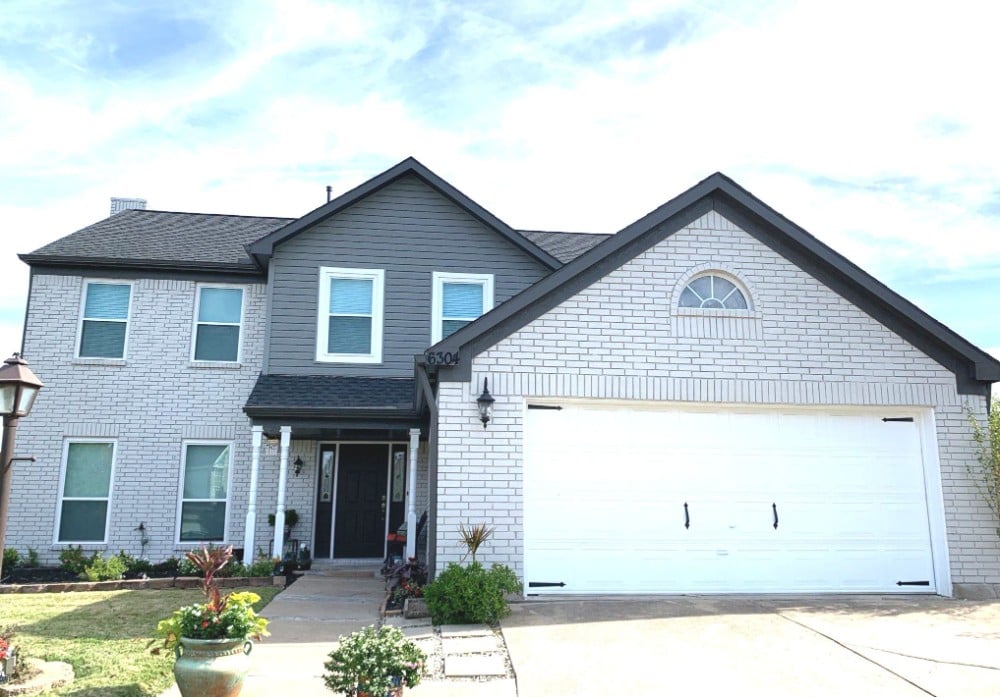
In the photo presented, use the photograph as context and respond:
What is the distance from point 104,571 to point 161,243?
22.0 ft

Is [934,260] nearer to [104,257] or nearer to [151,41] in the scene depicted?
[151,41]

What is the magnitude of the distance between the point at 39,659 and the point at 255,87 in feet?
25.5

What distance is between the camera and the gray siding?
46.1 ft

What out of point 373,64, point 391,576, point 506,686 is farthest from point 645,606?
point 373,64

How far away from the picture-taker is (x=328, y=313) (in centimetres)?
1427

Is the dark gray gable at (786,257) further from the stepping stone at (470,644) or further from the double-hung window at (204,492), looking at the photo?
the double-hung window at (204,492)

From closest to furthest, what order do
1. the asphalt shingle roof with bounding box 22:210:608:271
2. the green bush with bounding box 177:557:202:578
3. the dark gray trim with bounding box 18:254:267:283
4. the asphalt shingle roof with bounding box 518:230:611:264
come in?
the green bush with bounding box 177:557:202:578, the dark gray trim with bounding box 18:254:267:283, the asphalt shingle roof with bounding box 22:210:608:271, the asphalt shingle roof with bounding box 518:230:611:264

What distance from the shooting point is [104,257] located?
14.3 metres

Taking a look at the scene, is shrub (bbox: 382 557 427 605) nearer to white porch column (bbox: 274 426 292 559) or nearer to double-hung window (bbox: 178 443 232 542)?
white porch column (bbox: 274 426 292 559)

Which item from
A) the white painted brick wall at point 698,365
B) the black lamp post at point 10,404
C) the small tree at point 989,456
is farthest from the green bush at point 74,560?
the small tree at point 989,456

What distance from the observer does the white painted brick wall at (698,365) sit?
909 cm

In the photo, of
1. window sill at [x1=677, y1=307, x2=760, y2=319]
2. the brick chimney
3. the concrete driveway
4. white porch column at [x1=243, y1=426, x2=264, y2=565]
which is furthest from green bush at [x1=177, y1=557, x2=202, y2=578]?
the brick chimney

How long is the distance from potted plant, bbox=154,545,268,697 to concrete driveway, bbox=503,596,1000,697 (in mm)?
2186

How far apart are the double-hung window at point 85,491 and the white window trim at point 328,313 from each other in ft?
14.5
